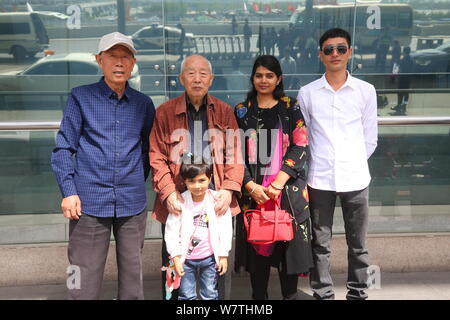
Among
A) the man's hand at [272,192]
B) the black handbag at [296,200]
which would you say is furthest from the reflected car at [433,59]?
the man's hand at [272,192]

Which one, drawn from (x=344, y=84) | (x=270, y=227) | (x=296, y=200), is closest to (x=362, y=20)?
(x=344, y=84)

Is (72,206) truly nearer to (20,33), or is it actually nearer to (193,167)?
(193,167)

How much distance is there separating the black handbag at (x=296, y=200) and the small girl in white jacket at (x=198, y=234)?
16.1 inches

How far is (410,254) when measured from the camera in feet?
14.6

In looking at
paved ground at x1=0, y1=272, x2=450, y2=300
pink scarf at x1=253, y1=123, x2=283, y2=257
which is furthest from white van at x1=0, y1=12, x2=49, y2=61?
pink scarf at x1=253, y1=123, x2=283, y2=257

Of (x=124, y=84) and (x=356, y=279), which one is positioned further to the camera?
(x=356, y=279)

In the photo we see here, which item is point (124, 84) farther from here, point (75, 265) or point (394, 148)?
point (394, 148)

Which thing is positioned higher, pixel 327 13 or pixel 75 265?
pixel 327 13

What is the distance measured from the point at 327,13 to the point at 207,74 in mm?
2047

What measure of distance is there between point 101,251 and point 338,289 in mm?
1833

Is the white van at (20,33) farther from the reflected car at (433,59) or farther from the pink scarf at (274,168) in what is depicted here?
the reflected car at (433,59)

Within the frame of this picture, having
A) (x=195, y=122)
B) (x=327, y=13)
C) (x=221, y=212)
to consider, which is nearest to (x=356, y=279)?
(x=221, y=212)

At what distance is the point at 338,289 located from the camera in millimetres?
4117

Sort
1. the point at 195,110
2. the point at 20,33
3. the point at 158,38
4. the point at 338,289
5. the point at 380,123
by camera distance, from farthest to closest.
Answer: the point at 158,38 → the point at 20,33 → the point at 380,123 → the point at 338,289 → the point at 195,110
